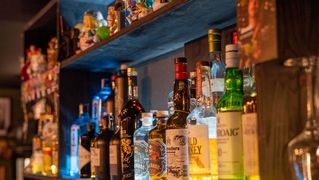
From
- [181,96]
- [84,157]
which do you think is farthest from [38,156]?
[181,96]

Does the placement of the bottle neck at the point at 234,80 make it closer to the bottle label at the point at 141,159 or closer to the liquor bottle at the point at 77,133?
the bottle label at the point at 141,159

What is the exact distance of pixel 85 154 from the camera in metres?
1.99

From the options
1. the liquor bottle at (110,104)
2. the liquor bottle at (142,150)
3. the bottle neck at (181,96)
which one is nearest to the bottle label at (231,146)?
the bottle neck at (181,96)

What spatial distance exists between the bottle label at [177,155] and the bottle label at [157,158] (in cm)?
10

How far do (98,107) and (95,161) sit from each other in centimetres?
36

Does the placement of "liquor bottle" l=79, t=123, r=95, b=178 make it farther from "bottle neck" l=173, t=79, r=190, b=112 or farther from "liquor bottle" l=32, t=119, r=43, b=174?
"bottle neck" l=173, t=79, r=190, b=112

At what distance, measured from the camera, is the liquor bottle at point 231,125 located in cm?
110

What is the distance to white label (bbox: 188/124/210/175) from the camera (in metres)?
1.23

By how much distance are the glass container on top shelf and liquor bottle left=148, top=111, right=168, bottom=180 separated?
51cm

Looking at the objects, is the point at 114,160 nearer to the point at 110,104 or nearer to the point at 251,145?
the point at 110,104

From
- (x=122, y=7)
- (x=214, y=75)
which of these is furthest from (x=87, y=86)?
(x=214, y=75)

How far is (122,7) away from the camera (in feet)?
5.70

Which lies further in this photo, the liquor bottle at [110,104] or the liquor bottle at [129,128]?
the liquor bottle at [110,104]

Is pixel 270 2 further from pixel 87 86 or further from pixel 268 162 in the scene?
pixel 87 86
